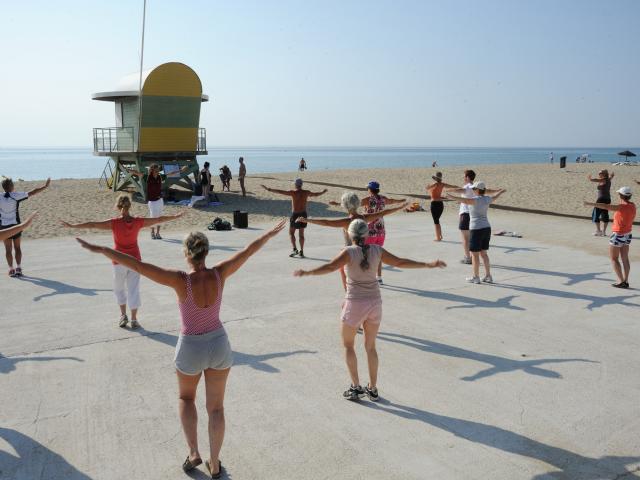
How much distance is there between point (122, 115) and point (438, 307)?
20.0m

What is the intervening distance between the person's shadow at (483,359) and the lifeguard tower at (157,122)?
722 inches

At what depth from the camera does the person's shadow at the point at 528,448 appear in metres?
4.06

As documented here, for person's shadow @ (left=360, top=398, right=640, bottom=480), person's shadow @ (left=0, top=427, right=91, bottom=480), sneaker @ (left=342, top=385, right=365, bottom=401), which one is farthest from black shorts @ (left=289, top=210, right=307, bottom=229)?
person's shadow @ (left=0, top=427, right=91, bottom=480)

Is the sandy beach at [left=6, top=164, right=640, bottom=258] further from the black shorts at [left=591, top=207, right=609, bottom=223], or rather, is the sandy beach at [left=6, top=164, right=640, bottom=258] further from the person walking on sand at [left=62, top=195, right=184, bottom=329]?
the person walking on sand at [left=62, top=195, right=184, bottom=329]

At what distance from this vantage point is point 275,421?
4.80m

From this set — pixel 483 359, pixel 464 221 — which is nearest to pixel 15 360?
pixel 483 359

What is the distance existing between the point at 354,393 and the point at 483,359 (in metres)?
1.89

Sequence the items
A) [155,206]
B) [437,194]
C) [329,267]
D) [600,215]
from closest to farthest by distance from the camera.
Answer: [329,267], [437,194], [155,206], [600,215]

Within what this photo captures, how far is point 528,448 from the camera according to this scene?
14.4 feet

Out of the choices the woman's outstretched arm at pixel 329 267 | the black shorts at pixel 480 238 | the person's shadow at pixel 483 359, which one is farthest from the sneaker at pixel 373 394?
the black shorts at pixel 480 238

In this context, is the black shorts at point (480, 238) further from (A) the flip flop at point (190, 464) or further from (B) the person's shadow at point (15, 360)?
(A) the flip flop at point (190, 464)

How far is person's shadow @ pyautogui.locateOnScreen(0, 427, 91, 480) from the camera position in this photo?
3992mm

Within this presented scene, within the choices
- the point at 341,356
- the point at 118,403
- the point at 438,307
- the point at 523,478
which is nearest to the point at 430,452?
the point at 523,478

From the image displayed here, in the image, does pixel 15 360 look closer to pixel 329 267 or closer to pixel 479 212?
pixel 329 267
